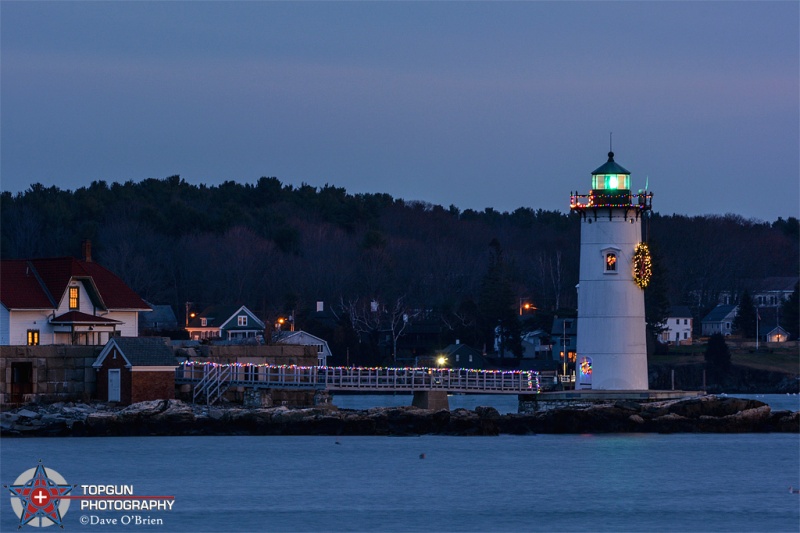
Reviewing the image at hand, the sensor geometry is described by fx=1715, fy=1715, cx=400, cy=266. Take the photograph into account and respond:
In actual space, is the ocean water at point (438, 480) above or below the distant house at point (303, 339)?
below

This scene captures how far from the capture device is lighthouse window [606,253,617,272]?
5638 centimetres

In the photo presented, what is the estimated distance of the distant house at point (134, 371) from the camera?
180ft

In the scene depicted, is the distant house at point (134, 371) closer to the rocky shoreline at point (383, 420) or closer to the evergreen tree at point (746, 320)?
the rocky shoreline at point (383, 420)

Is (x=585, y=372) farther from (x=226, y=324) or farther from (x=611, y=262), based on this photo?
(x=226, y=324)

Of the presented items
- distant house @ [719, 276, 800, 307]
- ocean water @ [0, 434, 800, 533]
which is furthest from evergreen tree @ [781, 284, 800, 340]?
ocean water @ [0, 434, 800, 533]

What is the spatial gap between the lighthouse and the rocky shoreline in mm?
1403

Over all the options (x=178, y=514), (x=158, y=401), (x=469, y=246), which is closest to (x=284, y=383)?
(x=158, y=401)

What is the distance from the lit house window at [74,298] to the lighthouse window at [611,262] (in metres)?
18.9

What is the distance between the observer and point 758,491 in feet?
146

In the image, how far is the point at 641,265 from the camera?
185 ft

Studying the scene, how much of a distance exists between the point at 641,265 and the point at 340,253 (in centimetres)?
6830
